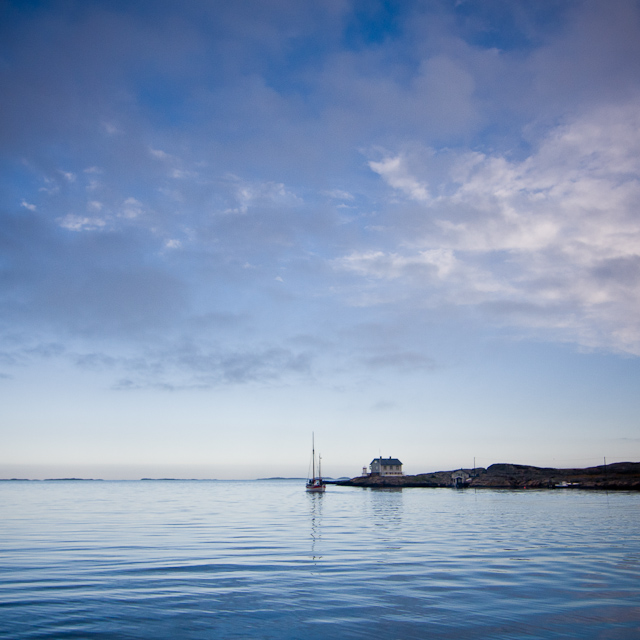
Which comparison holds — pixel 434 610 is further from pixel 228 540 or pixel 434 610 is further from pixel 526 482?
pixel 526 482

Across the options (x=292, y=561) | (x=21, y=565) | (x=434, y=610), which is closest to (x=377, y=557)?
(x=292, y=561)

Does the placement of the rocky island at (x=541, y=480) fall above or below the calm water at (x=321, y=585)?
below

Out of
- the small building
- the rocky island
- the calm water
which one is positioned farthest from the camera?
the small building

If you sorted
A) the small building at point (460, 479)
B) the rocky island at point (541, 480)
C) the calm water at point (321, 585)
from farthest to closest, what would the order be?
the small building at point (460, 479), the rocky island at point (541, 480), the calm water at point (321, 585)

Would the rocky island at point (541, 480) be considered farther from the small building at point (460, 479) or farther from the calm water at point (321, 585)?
the calm water at point (321, 585)

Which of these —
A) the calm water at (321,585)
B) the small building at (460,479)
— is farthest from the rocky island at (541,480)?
the calm water at (321,585)

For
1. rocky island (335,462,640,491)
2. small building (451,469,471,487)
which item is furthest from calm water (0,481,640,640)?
small building (451,469,471,487)

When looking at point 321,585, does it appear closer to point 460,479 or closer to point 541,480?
point 541,480

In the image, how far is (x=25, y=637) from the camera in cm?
1373

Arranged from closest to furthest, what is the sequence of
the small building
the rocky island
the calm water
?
the calm water < the rocky island < the small building

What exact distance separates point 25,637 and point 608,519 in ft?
176

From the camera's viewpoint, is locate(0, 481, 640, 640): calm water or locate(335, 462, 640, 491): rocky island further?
locate(335, 462, 640, 491): rocky island

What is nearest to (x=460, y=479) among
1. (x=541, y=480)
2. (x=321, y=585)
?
(x=541, y=480)

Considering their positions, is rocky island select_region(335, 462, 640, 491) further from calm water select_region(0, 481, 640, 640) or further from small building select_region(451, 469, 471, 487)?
calm water select_region(0, 481, 640, 640)
